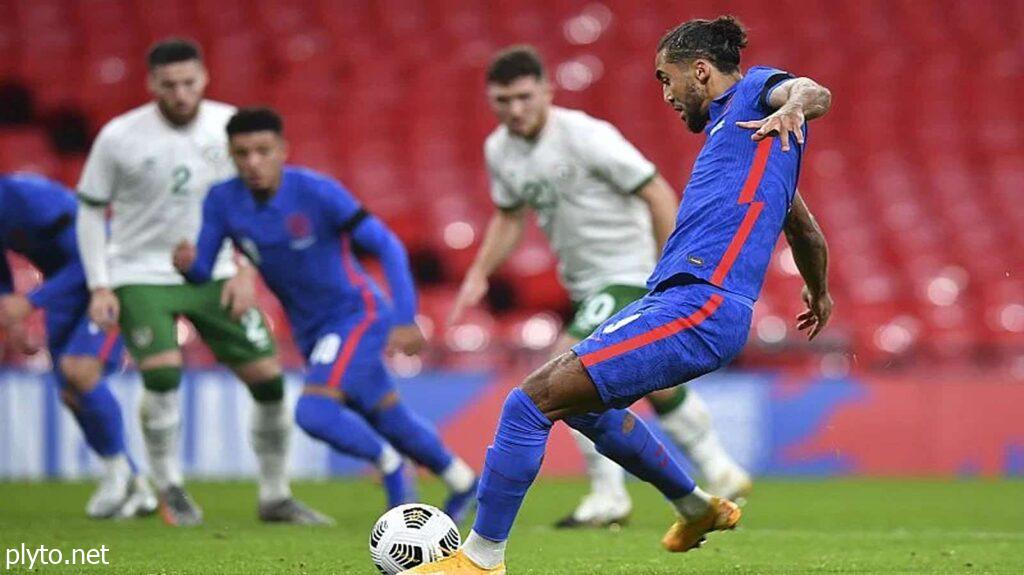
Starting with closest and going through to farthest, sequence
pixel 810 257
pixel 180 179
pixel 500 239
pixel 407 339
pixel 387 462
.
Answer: pixel 810 257
pixel 407 339
pixel 387 462
pixel 500 239
pixel 180 179

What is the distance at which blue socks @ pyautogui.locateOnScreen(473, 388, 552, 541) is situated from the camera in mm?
4871

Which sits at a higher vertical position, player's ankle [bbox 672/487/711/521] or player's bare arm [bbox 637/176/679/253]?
player's bare arm [bbox 637/176/679/253]

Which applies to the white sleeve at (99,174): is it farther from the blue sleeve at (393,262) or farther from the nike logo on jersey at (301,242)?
the blue sleeve at (393,262)

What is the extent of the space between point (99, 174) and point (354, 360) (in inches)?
68.0

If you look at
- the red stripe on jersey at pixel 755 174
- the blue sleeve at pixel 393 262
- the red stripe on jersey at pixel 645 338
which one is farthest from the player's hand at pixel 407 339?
the red stripe on jersey at pixel 755 174

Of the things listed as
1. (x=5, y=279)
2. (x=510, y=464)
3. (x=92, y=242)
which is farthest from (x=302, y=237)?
(x=510, y=464)

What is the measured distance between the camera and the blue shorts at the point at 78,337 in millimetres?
8516

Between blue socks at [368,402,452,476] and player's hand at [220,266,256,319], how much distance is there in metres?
0.77

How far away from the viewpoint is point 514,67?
7.67 metres

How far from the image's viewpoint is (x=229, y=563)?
5.76 meters

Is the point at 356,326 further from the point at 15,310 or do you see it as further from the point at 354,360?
the point at 15,310

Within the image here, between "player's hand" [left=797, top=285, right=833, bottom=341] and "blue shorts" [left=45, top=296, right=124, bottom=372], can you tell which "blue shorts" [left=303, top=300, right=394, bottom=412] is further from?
"player's hand" [left=797, top=285, right=833, bottom=341]

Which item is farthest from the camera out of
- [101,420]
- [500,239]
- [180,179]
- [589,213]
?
[101,420]

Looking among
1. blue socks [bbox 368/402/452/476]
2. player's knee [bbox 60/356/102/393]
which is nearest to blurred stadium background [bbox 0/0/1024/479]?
player's knee [bbox 60/356/102/393]
